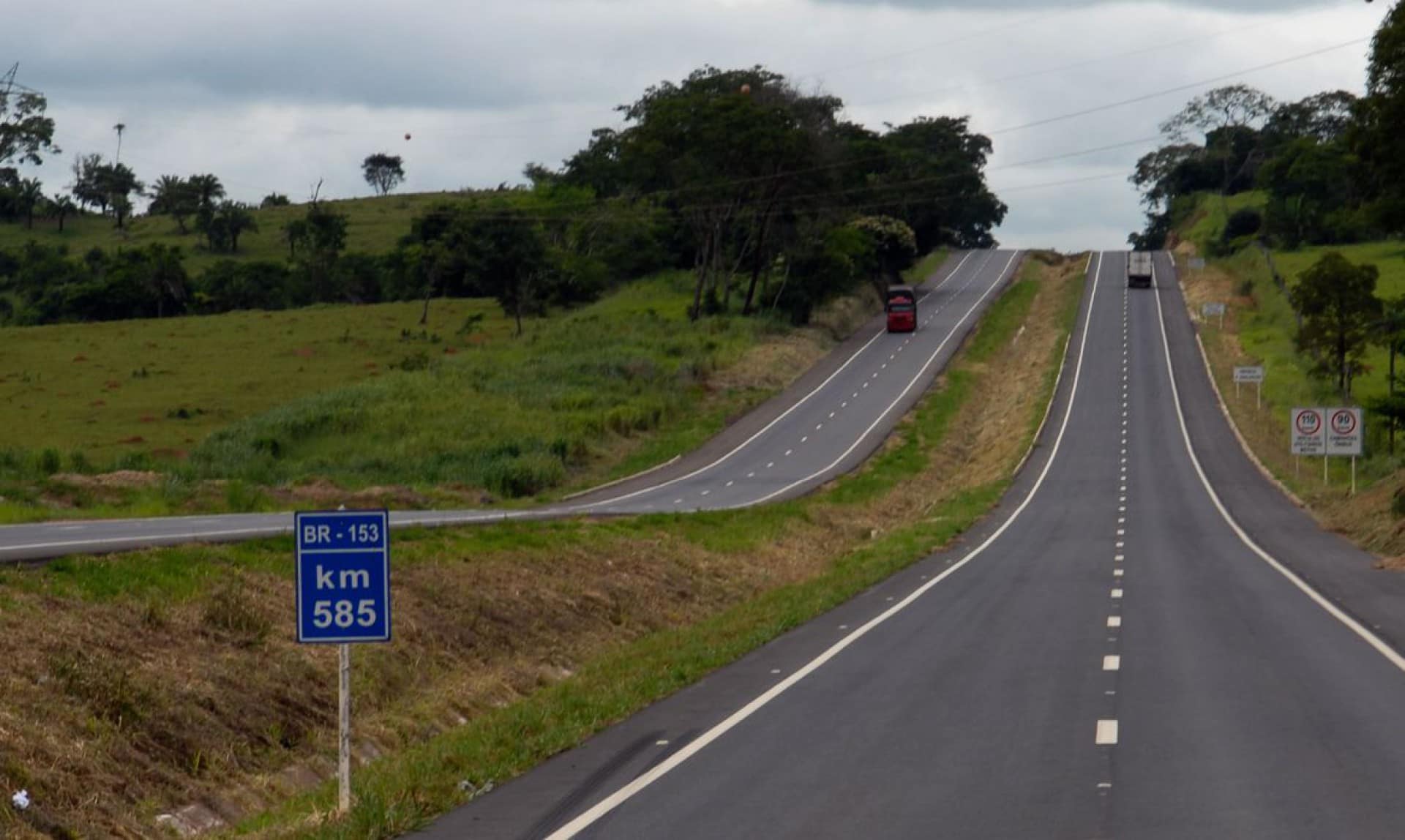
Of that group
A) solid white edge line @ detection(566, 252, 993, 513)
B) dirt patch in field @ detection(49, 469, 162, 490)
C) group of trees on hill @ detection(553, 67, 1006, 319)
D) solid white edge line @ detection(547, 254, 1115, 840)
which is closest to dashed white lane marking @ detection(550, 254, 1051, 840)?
solid white edge line @ detection(547, 254, 1115, 840)

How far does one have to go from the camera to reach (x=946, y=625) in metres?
22.2

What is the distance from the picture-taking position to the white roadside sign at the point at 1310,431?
156 feet

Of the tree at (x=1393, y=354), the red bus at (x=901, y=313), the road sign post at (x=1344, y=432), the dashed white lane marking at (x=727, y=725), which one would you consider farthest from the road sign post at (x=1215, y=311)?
the dashed white lane marking at (x=727, y=725)

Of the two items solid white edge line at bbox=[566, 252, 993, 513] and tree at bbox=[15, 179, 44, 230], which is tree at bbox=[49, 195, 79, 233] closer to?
tree at bbox=[15, 179, 44, 230]

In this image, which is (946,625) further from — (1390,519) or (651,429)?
(651,429)

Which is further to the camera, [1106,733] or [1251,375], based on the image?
[1251,375]

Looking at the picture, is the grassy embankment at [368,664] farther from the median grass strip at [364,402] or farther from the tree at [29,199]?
the tree at [29,199]

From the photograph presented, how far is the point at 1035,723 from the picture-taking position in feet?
45.9

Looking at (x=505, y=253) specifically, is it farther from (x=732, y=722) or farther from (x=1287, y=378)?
(x=732, y=722)

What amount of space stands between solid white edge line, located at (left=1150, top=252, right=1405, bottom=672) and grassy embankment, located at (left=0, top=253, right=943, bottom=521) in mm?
18563

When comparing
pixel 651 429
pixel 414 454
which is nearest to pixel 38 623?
pixel 414 454

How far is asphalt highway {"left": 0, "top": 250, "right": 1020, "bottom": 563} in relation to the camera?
25906 millimetres

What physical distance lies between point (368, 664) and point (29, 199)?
157 meters

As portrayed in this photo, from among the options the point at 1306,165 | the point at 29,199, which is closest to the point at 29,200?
the point at 29,199
